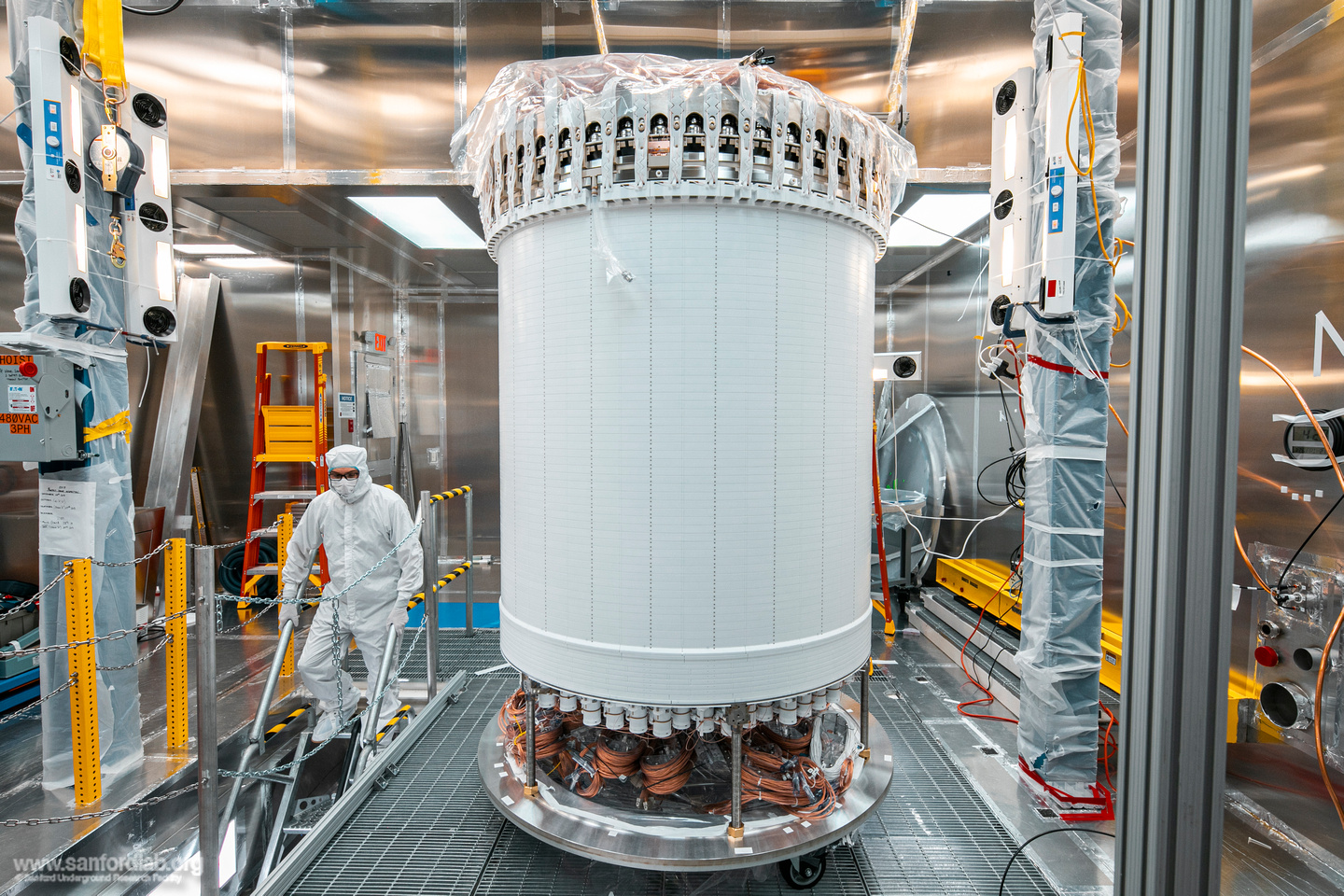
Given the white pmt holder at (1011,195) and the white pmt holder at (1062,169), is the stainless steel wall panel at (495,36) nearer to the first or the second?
the white pmt holder at (1011,195)

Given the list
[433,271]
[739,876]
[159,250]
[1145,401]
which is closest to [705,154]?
[1145,401]

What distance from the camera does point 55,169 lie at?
325cm

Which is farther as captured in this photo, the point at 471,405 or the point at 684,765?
the point at 471,405

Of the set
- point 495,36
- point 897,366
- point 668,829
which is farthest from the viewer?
point 897,366

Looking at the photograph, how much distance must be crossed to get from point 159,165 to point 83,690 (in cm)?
323

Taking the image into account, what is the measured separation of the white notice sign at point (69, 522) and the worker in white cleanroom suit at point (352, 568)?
1.10 metres

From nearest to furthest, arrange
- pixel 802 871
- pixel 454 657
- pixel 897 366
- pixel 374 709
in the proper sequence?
pixel 802 871 → pixel 374 709 → pixel 454 657 → pixel 897 366

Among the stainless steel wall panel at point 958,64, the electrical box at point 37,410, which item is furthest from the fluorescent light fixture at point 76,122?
the stainless steel wall panel at point 958,64

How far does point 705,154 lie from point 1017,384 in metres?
2.80

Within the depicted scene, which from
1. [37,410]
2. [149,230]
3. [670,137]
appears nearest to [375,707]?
[37,410]

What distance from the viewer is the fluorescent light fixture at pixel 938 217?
545cm

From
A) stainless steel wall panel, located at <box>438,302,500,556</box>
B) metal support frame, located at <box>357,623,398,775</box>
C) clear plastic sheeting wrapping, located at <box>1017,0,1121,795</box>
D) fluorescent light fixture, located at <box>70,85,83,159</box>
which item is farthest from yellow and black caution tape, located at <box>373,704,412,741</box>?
clear plastic sheeting wrapping, located at <box>1017,0,1121,795</box>

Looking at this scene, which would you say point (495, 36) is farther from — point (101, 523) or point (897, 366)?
point (897, 366)

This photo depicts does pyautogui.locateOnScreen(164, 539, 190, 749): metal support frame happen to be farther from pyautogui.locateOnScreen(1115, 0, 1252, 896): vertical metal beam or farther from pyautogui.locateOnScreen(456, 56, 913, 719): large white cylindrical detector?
pyautogui.locateOnScreen(1115, 0, 1252, 896): vertical metal beam
